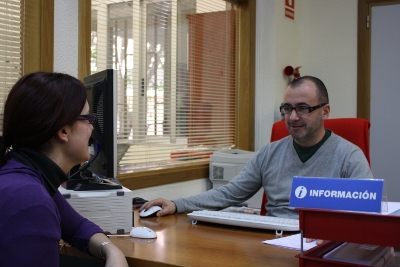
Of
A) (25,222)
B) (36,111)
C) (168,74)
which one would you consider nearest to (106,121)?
(36,111)

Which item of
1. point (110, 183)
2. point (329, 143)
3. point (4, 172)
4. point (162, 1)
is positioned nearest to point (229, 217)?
point (110, 183)

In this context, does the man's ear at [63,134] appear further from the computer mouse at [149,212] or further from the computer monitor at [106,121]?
the computer mouse at [149,212]

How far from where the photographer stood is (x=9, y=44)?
2191 mm

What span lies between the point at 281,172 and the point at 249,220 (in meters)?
0.48

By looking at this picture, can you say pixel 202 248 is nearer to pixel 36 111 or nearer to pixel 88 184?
pixel 88 184

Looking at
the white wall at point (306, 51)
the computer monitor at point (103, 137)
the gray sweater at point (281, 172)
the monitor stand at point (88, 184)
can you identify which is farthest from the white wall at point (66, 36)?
the white wall at point (306, 51)

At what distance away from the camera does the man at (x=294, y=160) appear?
79.2 inches

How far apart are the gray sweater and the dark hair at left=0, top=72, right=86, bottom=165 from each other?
93 cm

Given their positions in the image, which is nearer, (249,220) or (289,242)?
(289,242)

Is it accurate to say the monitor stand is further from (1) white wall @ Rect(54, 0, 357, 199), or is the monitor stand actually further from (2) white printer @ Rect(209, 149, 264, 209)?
(1) white wall @ Rect(54, 0, 357, 199)

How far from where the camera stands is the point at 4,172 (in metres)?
1.13

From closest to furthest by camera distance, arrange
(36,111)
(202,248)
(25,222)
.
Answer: (25,222), (36,111), (202,248)

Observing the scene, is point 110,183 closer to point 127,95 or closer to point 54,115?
point 54,115

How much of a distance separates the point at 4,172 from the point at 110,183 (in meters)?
0.65
